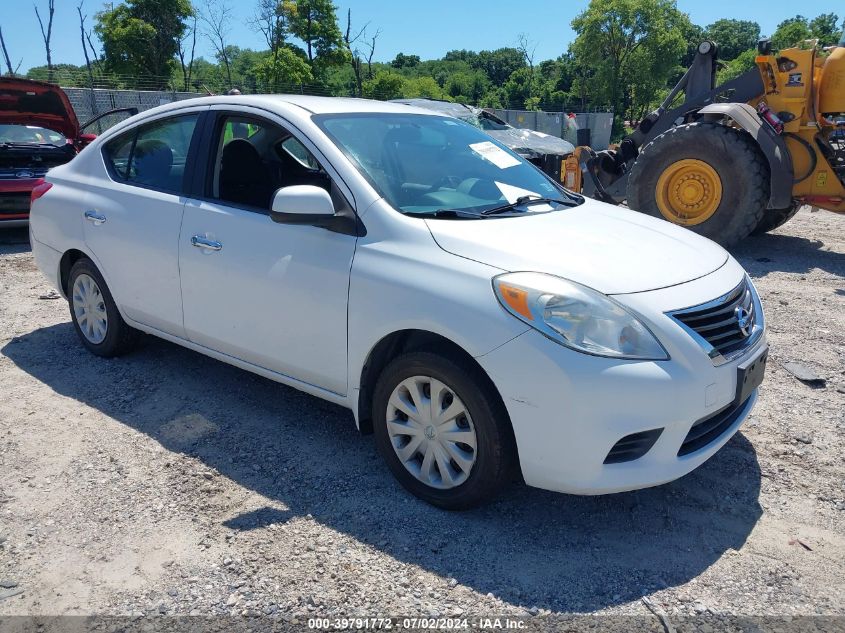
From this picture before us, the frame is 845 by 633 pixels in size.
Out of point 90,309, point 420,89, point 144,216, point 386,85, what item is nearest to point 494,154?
point 144,216

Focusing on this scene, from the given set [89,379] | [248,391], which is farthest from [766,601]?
[89,379]

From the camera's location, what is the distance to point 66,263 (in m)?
4.83

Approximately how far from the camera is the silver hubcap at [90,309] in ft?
15.1

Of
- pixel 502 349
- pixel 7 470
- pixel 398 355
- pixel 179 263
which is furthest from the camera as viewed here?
pixel 179 263

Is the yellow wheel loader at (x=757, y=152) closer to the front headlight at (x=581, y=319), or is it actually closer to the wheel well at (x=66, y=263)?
the front headlight at (x=581, y=319)

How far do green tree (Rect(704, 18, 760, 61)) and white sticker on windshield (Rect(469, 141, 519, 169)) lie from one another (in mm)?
106260

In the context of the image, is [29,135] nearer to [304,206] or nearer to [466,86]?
[304,206]

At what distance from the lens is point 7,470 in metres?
3.37

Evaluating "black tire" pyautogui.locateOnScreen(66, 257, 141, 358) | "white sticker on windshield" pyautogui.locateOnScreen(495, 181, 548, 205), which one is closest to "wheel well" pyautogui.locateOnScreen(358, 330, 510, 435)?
"white sticker on windshield" pyautogui.locateOnScreen(495, 181, 548, 205)

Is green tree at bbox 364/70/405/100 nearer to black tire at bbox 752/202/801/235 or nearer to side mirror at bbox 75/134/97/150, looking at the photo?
side mirror at bbox 75/134/97/150

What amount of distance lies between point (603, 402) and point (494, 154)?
76.6 inches

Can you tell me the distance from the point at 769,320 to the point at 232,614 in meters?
4.78

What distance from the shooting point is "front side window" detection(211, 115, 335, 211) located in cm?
369

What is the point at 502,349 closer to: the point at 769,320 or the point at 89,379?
the point at 89,379
